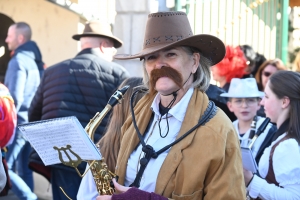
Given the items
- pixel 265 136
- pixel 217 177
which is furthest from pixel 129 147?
pixel 265 136

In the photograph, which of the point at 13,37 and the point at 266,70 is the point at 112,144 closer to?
the point at 266,70

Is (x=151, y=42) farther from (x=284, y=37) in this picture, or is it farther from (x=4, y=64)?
(x=4, y=64)

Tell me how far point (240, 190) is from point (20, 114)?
493cm

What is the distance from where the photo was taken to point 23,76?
7336mm

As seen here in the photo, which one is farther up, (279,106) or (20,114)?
(279,106)

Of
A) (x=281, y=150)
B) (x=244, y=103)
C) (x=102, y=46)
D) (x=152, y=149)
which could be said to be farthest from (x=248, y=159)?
(x=102, y=46)

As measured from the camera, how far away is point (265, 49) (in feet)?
25.2

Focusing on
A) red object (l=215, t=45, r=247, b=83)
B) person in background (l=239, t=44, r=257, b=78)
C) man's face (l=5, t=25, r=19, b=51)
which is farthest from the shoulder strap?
man's face (l=5, t=25, r=19, b=51)

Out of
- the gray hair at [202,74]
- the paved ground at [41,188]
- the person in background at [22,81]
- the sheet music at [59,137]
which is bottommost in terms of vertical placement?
the paved ground at [41,188]

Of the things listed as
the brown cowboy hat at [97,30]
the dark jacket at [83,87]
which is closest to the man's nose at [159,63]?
the dark jacket at [83,87]

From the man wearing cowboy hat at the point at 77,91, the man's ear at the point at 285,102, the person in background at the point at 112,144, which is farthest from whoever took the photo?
the man wearing cowboy hat at the point at 77,91

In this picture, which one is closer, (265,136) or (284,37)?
(265,136)

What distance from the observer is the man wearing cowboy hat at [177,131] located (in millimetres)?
2854

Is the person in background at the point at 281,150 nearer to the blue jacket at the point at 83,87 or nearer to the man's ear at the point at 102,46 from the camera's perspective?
the blue jacket at the point at 83,87
